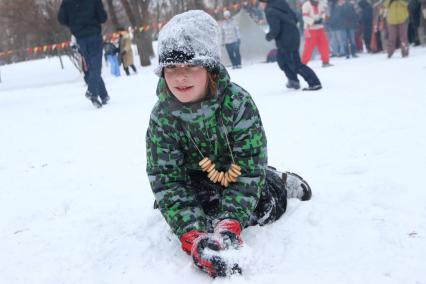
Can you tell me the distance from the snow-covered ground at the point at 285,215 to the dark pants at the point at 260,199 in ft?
0.19

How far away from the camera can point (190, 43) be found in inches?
65.8

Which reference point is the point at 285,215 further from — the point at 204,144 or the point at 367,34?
the point at 367,34

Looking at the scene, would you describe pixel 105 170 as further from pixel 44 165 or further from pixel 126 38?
pixel 126 38

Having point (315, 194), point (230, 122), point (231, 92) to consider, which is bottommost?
point (315, 194)

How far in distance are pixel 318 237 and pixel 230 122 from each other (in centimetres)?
61

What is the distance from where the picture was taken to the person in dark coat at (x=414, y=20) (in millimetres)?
9453

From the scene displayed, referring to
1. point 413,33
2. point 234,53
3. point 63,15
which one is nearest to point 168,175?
point 63,15

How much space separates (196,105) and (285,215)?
0.70 metres

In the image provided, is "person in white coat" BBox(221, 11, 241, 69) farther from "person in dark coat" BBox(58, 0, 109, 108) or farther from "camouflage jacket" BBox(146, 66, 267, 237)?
"camouflage jacket" BBox(146, 66, 267, 237)

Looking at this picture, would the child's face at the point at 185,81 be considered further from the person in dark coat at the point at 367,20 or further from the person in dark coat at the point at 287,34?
the person in dark coat at the point at 367,20

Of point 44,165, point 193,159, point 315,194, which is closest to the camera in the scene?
point 193,159

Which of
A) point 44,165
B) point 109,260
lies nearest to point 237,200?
point 109,260

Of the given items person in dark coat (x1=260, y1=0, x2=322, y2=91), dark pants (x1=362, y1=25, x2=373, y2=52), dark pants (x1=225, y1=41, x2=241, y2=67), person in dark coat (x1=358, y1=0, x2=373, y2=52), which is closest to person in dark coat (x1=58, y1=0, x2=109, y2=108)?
person in dark coat (x1=260, y1=0, x2=322, y2=91)

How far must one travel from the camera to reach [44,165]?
139 inches
